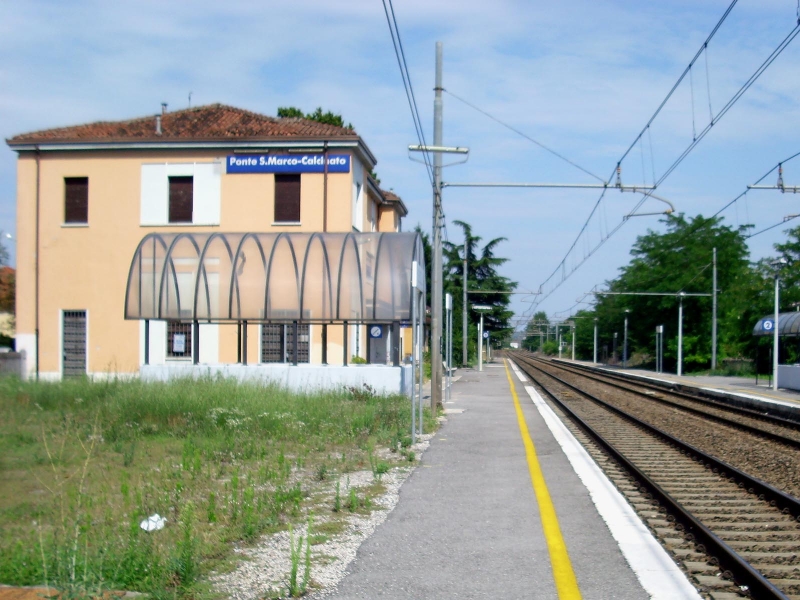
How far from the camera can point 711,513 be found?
8.45 metres

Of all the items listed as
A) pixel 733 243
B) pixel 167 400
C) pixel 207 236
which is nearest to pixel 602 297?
pixel 733 243

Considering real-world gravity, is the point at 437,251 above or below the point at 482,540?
above

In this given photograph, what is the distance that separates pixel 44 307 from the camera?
31.1 m

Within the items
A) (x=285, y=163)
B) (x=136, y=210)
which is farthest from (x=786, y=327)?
(x=136, y=210)

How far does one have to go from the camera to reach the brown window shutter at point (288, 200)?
30.5 metres

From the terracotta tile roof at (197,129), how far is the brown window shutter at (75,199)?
63.3 inches

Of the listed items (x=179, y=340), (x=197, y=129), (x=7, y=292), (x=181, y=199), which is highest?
(x=197, y=129)

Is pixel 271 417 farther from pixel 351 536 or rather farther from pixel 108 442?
pixel 351 536

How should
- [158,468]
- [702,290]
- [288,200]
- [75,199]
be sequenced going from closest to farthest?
[158,468] → [288,200] → [75,199] → [702,290]

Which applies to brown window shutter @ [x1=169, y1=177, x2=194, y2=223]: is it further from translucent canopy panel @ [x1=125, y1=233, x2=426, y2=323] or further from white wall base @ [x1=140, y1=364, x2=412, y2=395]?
white wall base @ [x1=140, y1=364, x2=412, y2=395]

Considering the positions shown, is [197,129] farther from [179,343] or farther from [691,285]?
[691,285]

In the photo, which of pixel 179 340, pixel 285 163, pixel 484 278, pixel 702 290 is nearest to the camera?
pixel 179 340

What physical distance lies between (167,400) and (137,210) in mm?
18678

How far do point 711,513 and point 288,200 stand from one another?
78.6 feet
